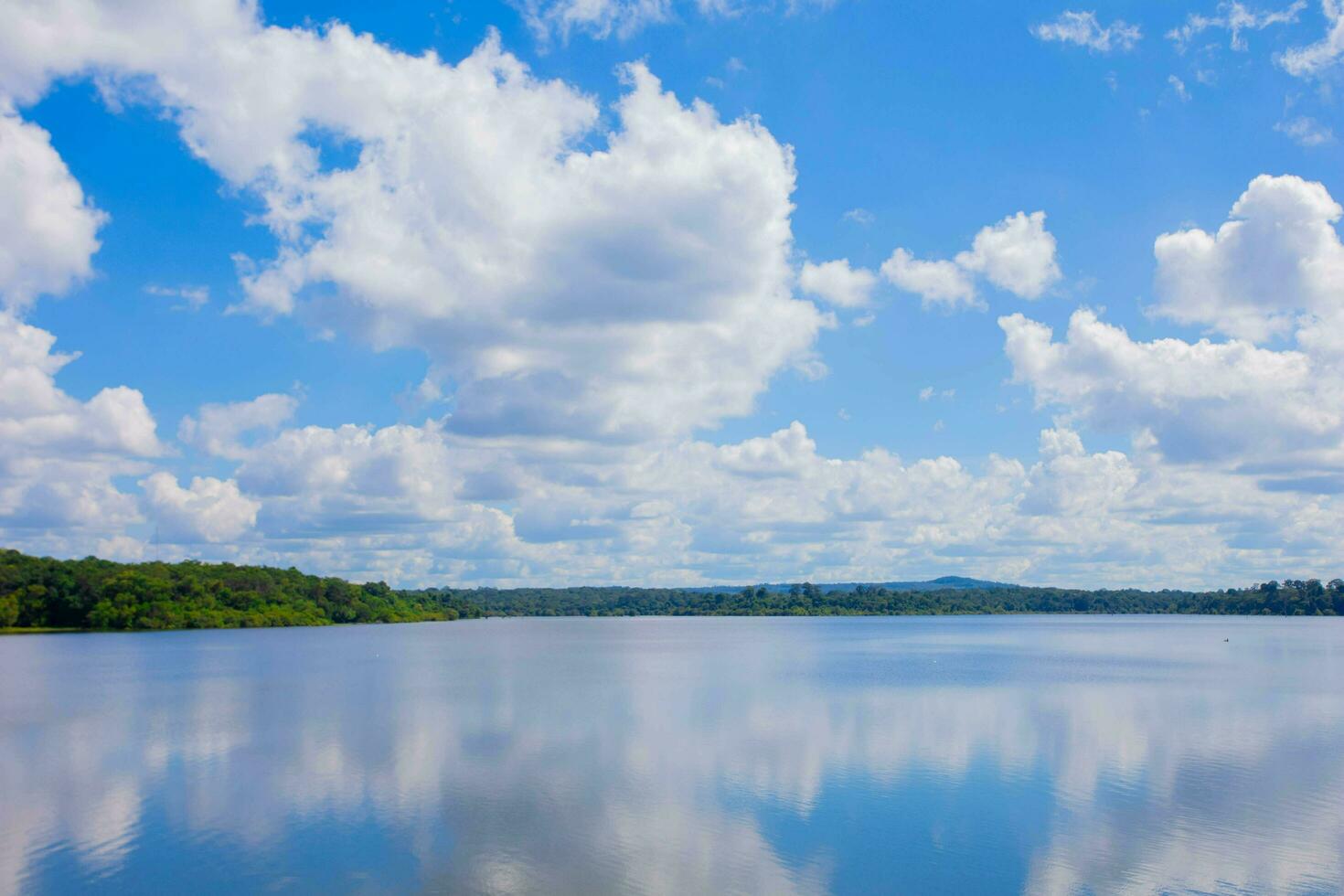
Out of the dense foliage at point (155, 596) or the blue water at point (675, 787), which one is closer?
the blue water at point (675, 787)

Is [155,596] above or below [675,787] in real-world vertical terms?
above

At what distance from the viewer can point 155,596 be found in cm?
12162

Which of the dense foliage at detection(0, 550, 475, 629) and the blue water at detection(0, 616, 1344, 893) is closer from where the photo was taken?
the blue water at detection(0, 616, 1344, 893)

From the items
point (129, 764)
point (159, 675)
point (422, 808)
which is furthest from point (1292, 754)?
point (159, 675)

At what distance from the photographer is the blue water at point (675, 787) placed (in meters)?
16.9

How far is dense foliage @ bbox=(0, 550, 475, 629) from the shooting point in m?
114

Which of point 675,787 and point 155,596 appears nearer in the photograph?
point 675,787

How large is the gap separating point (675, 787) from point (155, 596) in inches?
4674

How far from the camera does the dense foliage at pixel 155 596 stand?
114 m

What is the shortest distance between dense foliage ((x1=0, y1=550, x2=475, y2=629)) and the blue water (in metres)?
76.2

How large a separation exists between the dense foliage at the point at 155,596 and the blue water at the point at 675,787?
7622cm

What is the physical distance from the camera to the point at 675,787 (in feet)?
76.3

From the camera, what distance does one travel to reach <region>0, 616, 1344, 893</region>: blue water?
16938 mm

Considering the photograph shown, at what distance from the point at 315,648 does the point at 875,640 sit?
5739cm
